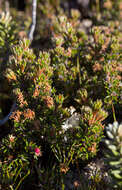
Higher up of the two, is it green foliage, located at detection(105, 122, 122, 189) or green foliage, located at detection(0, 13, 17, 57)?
green foliage, located at detection(0, 13, 17, 57)

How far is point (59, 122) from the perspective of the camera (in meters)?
2.07

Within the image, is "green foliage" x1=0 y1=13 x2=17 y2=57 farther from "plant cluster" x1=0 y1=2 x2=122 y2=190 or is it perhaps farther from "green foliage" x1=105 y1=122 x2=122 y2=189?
"green foliage" x1=105 y1=122 x2=122 y2=189

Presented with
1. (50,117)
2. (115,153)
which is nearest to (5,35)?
(50,117)

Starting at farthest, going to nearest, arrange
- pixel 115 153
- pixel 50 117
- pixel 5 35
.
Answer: pixel 5 35 < pixel 50 117 < pixel 115 153

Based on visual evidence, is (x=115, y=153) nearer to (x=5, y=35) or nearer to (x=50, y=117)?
(x=50, y=117)

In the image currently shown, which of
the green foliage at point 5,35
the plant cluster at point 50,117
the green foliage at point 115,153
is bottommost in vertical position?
the green foliage at point 115,153

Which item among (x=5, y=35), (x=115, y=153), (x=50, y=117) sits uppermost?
(x=5, y=35)

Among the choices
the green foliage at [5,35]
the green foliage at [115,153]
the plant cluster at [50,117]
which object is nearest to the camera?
the green foliage at [115,153]

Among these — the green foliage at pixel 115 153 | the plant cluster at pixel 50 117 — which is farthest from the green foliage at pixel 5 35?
the green foliage at pixel 115 153

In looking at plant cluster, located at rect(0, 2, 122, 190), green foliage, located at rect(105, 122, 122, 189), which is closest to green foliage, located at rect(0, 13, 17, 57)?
plant cluster, located at rect(0, 2, 122, 190)

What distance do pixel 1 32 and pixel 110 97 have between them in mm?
1795

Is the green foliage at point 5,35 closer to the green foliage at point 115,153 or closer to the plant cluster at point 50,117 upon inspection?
the plant cluster at point 50,117

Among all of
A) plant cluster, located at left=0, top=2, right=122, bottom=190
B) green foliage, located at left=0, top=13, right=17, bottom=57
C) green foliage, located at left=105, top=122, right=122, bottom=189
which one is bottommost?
green foliage, located at left=105, top=122, right=122, bottom=189

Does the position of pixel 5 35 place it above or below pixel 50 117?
above
